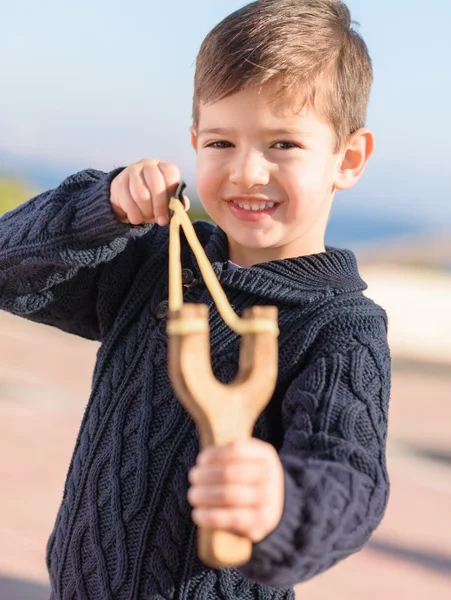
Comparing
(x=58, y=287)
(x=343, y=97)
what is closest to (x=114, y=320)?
(x=58, y=287)

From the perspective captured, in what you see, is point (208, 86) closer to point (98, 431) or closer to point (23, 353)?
point (98, 431)

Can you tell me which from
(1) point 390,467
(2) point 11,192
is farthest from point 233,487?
(2) point 11,192

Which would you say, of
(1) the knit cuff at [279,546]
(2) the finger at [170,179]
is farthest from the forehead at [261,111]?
(1) the knit cuff at [279,546]

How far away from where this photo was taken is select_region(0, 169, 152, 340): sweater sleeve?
63.6 inches

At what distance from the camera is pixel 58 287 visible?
5.73 ft

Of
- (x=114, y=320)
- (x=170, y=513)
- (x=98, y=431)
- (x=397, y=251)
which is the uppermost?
(x=397, y=251)

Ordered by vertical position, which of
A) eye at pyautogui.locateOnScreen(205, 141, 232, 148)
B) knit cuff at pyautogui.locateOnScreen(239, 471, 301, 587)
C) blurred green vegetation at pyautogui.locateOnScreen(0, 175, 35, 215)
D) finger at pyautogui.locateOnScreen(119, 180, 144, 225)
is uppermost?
blurred green vegetation at pyautogui.locateOnScreen(0, 175, 35, 215)

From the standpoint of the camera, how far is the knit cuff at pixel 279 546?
1012 mm

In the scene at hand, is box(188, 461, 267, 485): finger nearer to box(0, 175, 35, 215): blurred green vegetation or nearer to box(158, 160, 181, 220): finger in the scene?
box(158, 160, 181, 220): finger

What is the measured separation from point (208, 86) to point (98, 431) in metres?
0.65

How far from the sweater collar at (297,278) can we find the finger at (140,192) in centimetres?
19

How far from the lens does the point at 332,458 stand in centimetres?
117

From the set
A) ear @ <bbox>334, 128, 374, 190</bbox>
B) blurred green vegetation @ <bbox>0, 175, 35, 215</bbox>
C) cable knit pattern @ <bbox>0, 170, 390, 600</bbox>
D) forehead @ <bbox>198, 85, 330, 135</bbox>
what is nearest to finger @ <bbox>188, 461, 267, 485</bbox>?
cable knit pattern @ <bbox>0, 170, 390, 600</bbox>

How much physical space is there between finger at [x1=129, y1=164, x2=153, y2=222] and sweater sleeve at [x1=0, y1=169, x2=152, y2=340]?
108 millimetres
